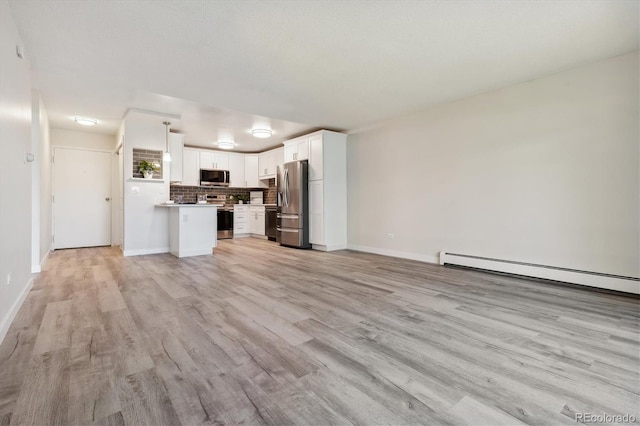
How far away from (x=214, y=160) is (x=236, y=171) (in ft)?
2.24

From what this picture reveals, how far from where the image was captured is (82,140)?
20.7 feet

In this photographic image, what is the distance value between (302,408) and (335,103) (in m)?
4.10

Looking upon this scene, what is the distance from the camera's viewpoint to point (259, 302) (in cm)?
277

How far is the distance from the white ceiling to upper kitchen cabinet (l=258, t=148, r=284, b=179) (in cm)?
324

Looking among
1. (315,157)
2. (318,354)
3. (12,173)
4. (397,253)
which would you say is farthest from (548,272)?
(12,173)

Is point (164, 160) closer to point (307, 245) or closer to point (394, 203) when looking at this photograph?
point (307, 245)

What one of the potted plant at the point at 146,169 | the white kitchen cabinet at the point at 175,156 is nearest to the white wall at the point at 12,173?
the potted plant at the point at 146,169

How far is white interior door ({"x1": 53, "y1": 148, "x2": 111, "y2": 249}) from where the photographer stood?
6094 millimetres

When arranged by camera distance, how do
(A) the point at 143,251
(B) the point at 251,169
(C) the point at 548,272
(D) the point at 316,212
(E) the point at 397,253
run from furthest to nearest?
(B) the point at 251,169 → (D) the point at 316,212 → (A) the point at 143,251 → (E) the point at 397,253 → (C) the point at 548,272

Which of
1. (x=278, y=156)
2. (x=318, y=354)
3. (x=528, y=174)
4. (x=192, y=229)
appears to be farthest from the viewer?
(x=278, y=156)

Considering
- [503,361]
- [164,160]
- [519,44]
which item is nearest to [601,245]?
[519,44]

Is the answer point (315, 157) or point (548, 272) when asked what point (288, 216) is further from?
point (548, 272)

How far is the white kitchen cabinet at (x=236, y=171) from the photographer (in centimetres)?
837

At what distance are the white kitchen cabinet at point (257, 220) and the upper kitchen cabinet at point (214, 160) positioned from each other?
1.43 m
